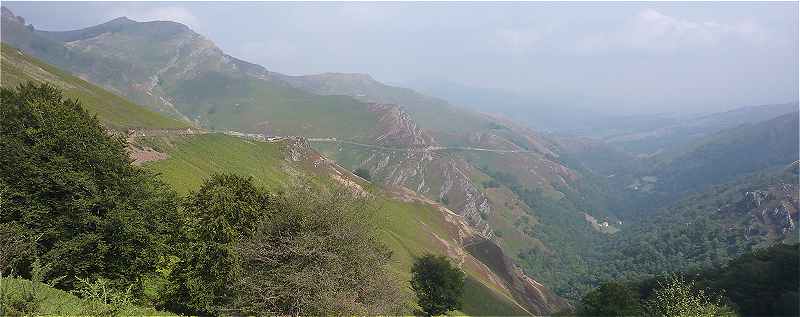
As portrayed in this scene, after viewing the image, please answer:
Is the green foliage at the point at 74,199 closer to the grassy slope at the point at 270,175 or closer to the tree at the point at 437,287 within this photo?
the grassy slope at the point at 270,175

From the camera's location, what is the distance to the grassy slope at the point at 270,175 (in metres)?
82.1

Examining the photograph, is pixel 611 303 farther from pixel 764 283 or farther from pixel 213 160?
pixel 213 160

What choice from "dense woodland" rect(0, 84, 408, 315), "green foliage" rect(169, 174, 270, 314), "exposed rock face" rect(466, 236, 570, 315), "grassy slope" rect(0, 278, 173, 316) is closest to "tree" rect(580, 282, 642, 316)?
"dense woodland" rect(0, 84, 408, 315)

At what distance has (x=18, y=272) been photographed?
32719 millimetres

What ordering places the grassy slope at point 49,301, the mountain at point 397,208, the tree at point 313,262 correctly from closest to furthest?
the grassy slope at point 49,301 < the tree at point 313,262 < the mountain at point 397,208

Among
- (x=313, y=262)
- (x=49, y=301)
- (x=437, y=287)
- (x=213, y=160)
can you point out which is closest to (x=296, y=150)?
(x=213, y=160)

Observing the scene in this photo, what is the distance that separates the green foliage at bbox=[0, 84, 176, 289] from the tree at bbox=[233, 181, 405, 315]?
9789mm

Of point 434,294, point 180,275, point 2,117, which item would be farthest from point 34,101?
point 434,294

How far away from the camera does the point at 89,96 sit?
106 metres

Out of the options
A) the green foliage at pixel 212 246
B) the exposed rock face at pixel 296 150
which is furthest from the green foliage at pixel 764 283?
the exposed rock face at pixel 296 150

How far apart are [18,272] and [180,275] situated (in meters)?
11.0

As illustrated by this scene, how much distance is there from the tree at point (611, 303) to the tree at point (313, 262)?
166ft

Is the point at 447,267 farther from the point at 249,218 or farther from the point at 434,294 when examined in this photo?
the point at 249,218

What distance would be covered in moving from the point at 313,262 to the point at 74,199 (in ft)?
66.6
